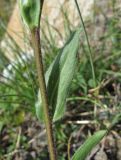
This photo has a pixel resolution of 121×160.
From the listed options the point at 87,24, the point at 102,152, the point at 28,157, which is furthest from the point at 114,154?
the point at 87,24

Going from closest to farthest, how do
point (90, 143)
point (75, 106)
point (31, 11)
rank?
point (31, 11) → point (90, 143) → point (75, 106)

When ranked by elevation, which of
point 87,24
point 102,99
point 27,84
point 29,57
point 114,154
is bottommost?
point 114,154

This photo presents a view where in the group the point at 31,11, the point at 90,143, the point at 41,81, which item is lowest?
the point at 90,143

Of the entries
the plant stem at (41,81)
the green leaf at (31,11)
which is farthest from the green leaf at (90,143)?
the green leaf at (31,11)

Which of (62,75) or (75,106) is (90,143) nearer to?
(62,75)

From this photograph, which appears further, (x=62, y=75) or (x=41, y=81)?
(x=62, y=75)

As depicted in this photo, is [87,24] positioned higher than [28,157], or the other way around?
[87,24]

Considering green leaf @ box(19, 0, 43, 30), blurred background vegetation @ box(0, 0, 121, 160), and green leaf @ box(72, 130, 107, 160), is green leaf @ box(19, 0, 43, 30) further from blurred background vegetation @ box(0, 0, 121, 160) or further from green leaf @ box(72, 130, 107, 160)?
blurred background vegetation @ box(0, 0, 121, 160)

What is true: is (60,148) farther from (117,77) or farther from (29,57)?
(29,57)

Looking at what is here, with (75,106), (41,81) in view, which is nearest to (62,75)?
(41,81)
